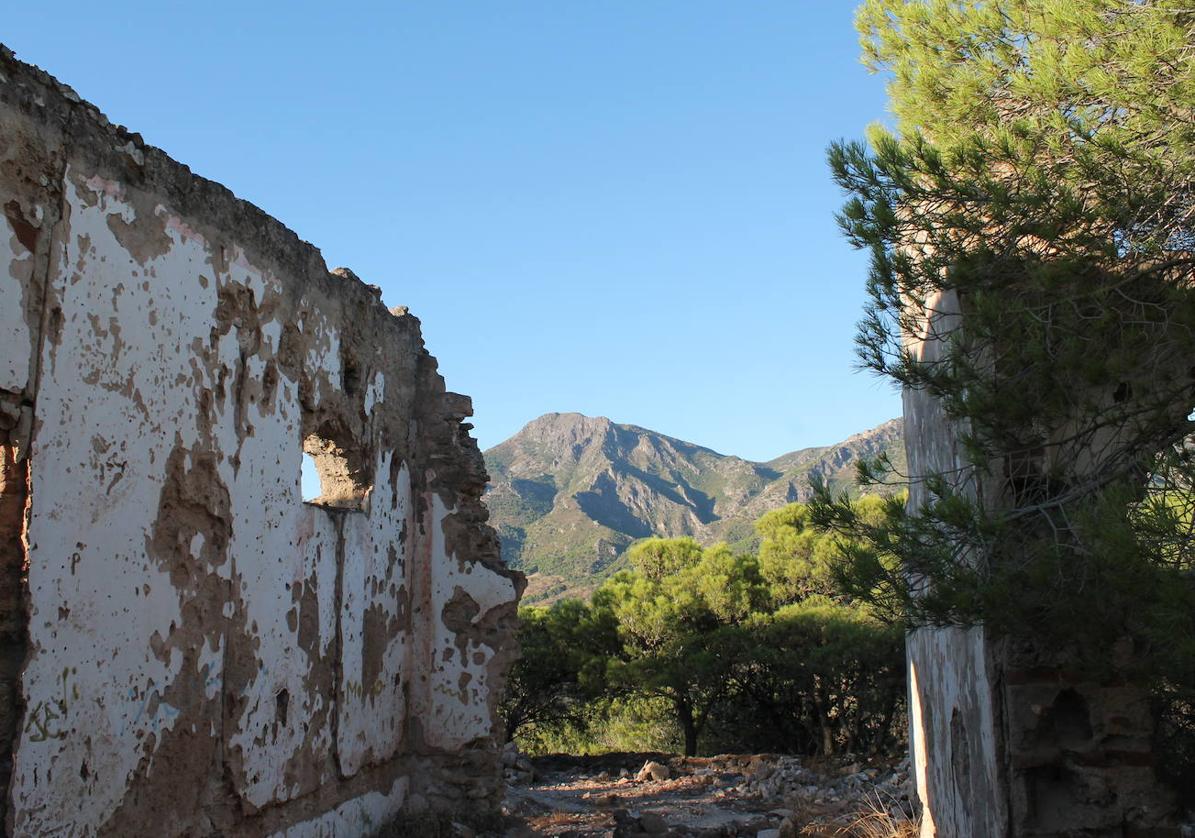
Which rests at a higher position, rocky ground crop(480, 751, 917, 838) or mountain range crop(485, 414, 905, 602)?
mountain range crop(485, 414, 905, 602)

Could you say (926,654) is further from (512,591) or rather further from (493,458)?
(493,458)

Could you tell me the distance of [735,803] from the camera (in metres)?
10.9

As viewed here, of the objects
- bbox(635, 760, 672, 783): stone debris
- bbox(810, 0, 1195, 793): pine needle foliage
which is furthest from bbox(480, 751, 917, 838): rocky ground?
bbox(810, 0, 1195, 793): pine needle foliage

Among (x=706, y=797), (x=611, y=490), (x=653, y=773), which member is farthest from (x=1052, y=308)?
(x=611, y=490)

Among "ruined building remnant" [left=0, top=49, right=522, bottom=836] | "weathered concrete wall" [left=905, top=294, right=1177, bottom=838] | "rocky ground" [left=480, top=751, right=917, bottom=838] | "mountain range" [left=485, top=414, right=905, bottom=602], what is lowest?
"rocky ground" [left=480, top=751, right=917, bottom=838]

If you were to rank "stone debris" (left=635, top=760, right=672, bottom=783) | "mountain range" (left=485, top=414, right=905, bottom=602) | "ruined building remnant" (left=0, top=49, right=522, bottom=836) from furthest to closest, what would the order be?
"mountain range" (left=485, top=414, right=905, bottom=602)
"stone debris" (left=635, top=760, right=672, bottom=783)
"ruined building remnant" (left=0, top=49, right=522, bottom=836)

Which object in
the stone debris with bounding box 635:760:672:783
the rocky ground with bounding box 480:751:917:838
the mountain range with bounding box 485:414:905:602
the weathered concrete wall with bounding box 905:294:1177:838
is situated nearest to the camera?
the weathered concrete wall with bounding box 905:294:1177:838

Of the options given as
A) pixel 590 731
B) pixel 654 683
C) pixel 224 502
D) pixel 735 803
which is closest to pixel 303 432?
pixel 224 502

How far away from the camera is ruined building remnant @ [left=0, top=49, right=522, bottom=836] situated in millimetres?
4453

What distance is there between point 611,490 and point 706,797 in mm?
52666

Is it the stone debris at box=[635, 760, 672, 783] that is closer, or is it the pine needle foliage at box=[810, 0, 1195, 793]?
the pine needle foliage at box=[810, 0, 1195, 793]

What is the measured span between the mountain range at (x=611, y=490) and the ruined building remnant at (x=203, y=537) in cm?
3172

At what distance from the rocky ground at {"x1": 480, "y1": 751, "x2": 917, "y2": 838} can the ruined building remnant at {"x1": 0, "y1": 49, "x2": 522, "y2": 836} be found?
1448 millimetres

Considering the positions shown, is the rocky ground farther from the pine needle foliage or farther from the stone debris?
the pine needle foliage
